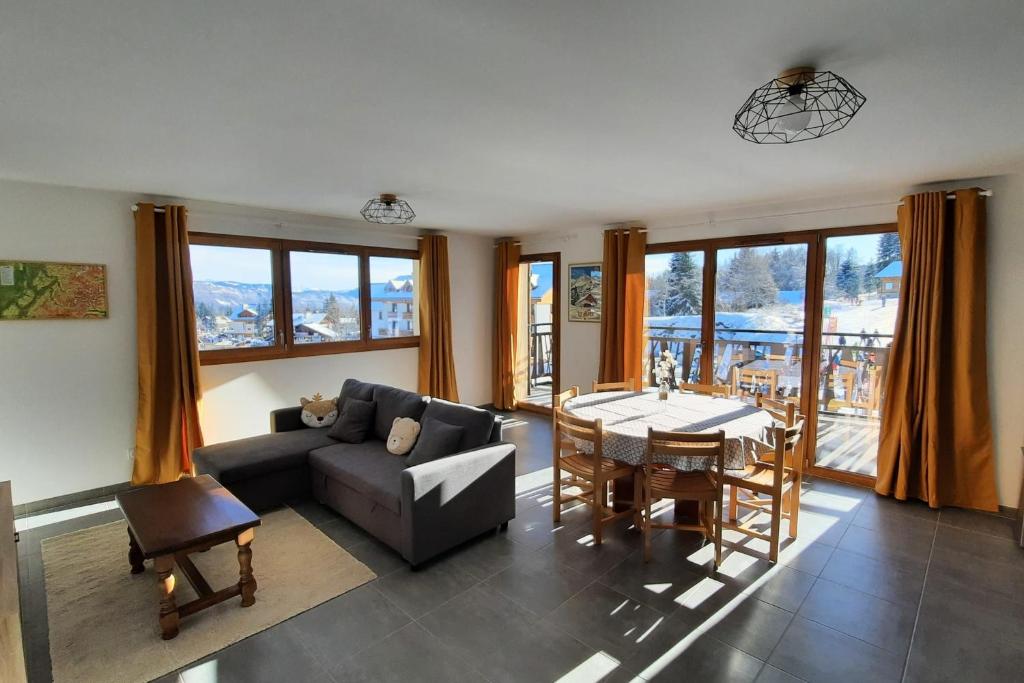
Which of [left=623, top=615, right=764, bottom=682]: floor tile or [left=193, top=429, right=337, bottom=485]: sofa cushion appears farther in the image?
[left=193, top=429, right=337, bottom=485]: sofa cushion

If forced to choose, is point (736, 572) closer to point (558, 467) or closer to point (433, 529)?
point (558, 467)

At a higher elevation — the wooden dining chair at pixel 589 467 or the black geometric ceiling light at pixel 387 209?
the black geometric ceiling light at pixel 387 209

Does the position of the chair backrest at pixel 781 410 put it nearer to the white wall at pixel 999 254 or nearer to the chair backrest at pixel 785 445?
the chair backrest at pixel 785 445

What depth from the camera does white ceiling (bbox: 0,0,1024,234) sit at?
59.7 inches

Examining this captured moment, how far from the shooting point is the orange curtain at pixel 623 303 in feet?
17.6

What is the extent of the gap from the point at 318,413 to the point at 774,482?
3585 mm

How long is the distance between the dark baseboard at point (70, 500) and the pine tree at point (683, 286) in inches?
207

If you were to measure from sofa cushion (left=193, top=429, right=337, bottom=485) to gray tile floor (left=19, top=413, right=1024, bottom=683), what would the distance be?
2.22 feet

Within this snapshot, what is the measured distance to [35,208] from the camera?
143 inches

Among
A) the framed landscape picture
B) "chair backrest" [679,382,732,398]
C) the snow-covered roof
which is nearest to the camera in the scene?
the snow-covered roof

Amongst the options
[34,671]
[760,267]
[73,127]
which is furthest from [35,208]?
[760,267]

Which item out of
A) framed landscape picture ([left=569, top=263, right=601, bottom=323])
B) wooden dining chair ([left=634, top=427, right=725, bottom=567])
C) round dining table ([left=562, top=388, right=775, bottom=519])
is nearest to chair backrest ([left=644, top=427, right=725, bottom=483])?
wooden dining chair ([left=634, top=427, right=725, bottom=567])

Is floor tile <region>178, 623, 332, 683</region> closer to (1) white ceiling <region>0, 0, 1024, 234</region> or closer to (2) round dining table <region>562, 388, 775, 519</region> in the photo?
(2) round dining table <region>562, 388, 775, 519</region>

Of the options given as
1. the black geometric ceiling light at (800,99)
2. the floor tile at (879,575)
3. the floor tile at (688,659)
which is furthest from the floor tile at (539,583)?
the black geometric ceiling light at (800,99)
